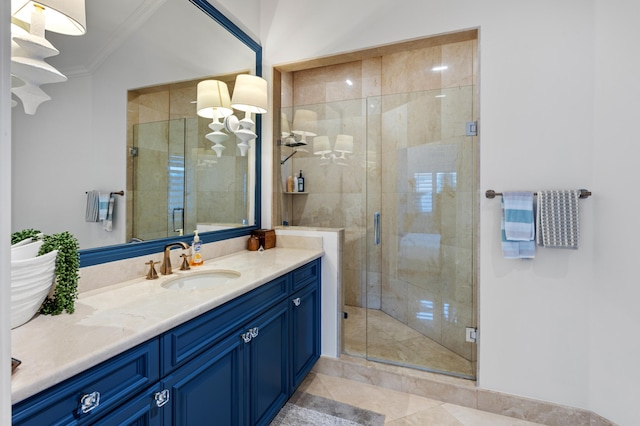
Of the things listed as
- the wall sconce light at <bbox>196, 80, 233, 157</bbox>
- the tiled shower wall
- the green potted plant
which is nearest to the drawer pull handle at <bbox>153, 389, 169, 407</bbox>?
the green potted plant

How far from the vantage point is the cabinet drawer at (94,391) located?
0.72 m

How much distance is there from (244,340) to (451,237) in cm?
166

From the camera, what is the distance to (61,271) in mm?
1077

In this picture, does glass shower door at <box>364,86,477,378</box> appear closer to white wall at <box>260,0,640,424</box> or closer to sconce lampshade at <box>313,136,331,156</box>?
white wall at <box>260,0,640,424</box>

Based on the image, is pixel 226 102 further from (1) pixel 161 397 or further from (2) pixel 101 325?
(1) pixel 161 397

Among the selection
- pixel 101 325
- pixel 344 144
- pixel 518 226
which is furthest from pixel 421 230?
pixel 101 325

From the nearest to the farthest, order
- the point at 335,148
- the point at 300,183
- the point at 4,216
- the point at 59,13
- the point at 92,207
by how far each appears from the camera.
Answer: the point at 4,216 → the point at 59,13 → the point at 92,207 → the point at 335,148 → the point at 300,183

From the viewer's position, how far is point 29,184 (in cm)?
117

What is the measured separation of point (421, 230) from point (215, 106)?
5.92ft

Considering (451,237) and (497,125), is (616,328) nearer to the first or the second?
(451,237)

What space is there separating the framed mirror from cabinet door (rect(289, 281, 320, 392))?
0.75 metres

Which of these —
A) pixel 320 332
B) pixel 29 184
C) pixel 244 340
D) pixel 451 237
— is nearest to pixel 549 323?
pixel 451 237

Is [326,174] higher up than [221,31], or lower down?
lower down

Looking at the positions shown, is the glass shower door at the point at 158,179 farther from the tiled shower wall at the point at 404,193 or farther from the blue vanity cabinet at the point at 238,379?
the tiled shower wall at the point at 404,193
